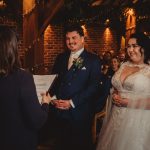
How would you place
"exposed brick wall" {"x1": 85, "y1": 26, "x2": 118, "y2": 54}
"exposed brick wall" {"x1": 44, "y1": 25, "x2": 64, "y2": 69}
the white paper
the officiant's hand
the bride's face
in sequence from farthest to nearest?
1. "exposed brick wall" {"x1": 85, "y1": 26, "x2": 118, "y2": 54}
2. "exposed brick wall" {"x1": 44, "y1": 25, "x2": 64, "y2": 69}
3. the bride's face
4. the officiant's hand
5. the white paper

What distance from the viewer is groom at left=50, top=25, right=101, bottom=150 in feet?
12.9

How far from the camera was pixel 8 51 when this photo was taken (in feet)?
7.84

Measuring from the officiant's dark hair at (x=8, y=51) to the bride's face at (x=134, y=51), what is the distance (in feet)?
6.09

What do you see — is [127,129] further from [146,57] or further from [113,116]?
[146,57]

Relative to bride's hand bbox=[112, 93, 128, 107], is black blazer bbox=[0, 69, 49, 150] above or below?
above

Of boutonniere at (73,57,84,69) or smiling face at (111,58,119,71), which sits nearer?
boutonniere at (73,57,84,69)

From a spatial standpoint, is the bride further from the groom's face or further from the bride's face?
the groom's face

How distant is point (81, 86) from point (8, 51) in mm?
1676

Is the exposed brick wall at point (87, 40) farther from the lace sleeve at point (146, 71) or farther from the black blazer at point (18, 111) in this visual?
the black blazer at point (18, 111)

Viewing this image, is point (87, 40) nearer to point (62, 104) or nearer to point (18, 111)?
point (62, 104)

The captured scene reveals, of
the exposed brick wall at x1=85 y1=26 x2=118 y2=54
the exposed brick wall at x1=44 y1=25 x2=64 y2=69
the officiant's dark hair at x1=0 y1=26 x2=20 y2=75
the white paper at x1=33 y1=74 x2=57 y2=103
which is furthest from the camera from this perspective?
the exposed brick wall at x1=85 y1=26 x2=118 y2=54

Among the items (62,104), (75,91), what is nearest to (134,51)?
(75,91)

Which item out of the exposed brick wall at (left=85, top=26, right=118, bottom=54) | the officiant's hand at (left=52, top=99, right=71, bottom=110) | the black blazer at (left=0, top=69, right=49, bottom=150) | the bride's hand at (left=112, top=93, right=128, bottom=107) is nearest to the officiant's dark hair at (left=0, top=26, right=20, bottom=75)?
the black blazer at (left=0, top=69, right=49, bottom=150)

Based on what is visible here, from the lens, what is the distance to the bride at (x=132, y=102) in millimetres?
3998
